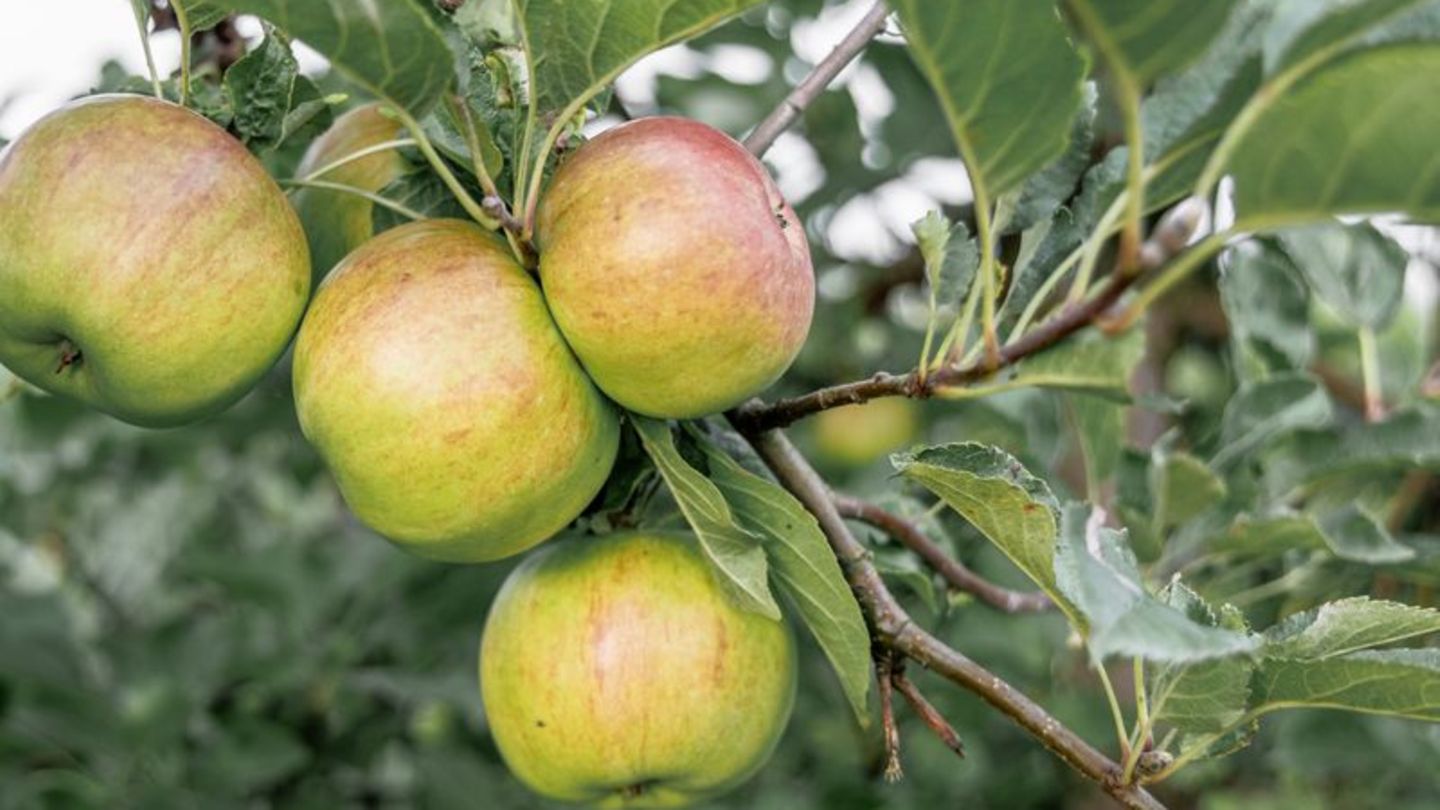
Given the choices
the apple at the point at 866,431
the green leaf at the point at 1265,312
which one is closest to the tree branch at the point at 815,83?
the green leaf at the point at 1265,312

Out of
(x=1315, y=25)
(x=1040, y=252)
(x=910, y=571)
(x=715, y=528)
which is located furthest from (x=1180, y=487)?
(x=1315, y=25)

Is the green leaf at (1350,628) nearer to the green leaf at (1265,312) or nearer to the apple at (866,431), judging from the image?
the green leaf at (1265,312)

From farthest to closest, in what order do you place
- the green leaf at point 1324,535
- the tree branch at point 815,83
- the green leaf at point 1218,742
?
the green leaf at point 1324,535, the tree branch at point 815,83, the green leaf at point 1218,742

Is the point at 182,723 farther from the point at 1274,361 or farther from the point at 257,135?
the point at 1274,361

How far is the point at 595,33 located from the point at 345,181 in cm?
32

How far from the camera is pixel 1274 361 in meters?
1.71

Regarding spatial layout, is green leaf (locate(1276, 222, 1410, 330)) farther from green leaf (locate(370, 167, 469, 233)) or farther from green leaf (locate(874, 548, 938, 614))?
green leaf (locate(370, 167, 469, 233))

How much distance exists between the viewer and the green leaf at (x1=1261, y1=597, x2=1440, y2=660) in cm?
97

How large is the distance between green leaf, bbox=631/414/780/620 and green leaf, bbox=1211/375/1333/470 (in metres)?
0.78

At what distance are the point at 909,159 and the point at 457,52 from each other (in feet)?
4.14

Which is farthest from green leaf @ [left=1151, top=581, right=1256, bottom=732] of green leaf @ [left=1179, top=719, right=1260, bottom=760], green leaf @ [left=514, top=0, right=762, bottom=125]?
green leaf @ [left=514, top=0, right=762, bottom=125]

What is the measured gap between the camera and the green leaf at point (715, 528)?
1.03 metres

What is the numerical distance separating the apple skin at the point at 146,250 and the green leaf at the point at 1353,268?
4.32ft

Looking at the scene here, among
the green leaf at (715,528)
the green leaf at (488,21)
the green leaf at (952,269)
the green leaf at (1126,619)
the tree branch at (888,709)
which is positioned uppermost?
the green leaf at (488,21)
